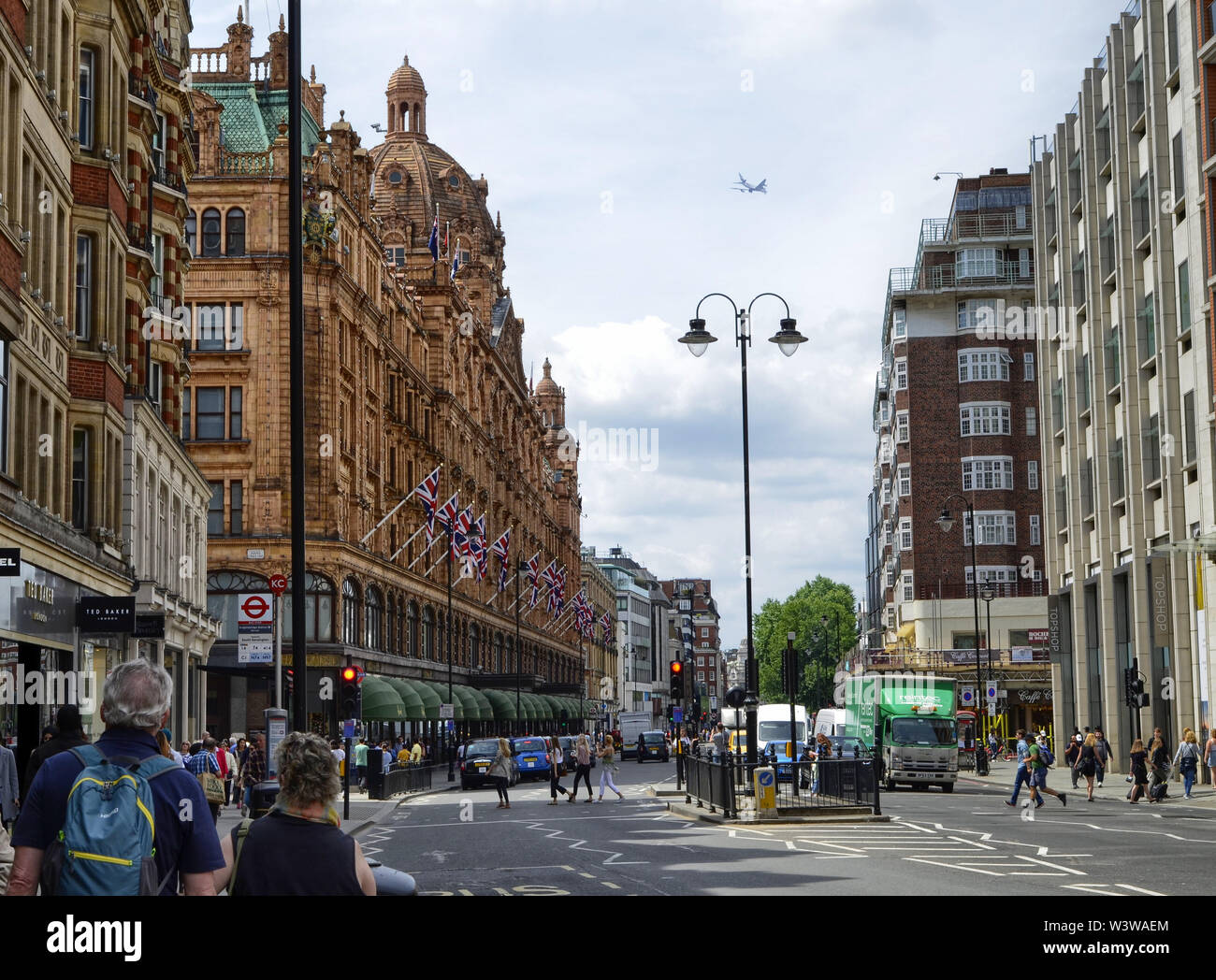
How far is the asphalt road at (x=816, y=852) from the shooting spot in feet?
55.2

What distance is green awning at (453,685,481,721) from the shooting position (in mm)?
75875

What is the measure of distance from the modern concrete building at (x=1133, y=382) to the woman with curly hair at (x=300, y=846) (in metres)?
35.0

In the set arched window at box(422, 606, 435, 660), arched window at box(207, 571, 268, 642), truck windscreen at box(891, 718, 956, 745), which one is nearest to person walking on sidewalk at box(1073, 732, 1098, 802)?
truck windscreen at box(891, 718, 956, 745)

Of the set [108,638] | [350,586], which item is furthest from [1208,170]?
[350,586]

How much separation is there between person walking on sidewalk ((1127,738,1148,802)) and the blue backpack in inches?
1359

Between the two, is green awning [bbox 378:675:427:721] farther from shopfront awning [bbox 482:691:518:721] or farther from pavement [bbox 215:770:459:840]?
shopfront awning [bbox 482:691:518:721]

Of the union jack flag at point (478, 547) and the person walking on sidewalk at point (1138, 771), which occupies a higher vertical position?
the union jack flag at point (478, 547)

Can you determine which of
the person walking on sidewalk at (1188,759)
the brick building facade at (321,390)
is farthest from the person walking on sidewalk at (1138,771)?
the brick building facade at (321,390)

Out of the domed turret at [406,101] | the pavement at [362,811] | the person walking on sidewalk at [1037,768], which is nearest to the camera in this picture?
the pavement at [362,811]

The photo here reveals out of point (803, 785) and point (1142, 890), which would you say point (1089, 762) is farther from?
point (1142, 890)

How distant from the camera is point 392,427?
234 feet

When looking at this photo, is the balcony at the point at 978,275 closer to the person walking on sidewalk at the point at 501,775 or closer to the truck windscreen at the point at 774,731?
the truck windscreen at the point at 774,731

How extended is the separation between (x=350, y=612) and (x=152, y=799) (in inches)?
2212

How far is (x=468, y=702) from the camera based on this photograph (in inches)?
3029
